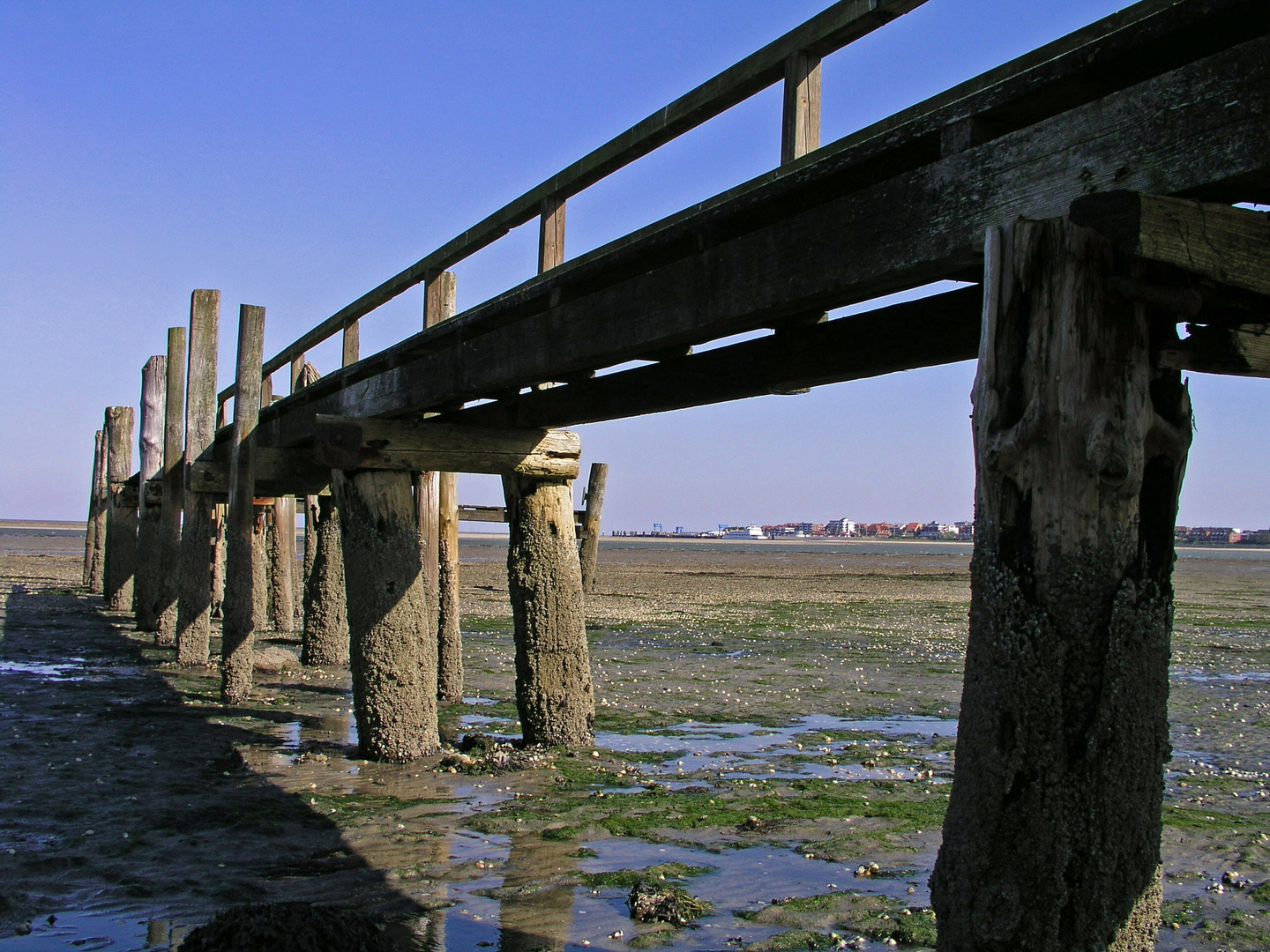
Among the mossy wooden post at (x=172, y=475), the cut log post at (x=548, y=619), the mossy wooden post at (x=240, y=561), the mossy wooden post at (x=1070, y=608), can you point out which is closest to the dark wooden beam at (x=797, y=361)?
the cut log post at (x=548, y=619)

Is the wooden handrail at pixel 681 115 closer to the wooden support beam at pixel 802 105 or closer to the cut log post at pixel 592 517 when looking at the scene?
the wooden support beam at pixel 802 105

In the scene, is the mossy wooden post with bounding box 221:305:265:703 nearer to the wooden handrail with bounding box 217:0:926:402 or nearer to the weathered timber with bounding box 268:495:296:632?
the wooden handrail with bounding box 217:0:926:402

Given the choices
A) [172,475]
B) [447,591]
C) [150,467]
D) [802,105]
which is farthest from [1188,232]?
[150,467]

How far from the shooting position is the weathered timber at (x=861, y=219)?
2613 mm

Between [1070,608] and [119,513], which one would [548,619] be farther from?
[119,513]

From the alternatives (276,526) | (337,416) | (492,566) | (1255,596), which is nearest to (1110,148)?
(337,416)

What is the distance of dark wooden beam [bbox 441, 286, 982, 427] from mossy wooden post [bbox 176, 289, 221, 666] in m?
6.33

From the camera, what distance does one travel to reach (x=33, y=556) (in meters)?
46.6

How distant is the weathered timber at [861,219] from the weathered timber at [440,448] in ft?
5.34

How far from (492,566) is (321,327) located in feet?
112

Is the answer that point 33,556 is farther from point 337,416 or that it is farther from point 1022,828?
point 1022,828

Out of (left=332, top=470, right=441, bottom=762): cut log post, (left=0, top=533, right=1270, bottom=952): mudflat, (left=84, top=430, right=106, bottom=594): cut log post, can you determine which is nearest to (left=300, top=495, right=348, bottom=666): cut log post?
(left=0, top=533, right=1270, bottom=952): mudflat

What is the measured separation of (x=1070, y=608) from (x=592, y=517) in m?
21.0

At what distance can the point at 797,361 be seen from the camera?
17.1ft
